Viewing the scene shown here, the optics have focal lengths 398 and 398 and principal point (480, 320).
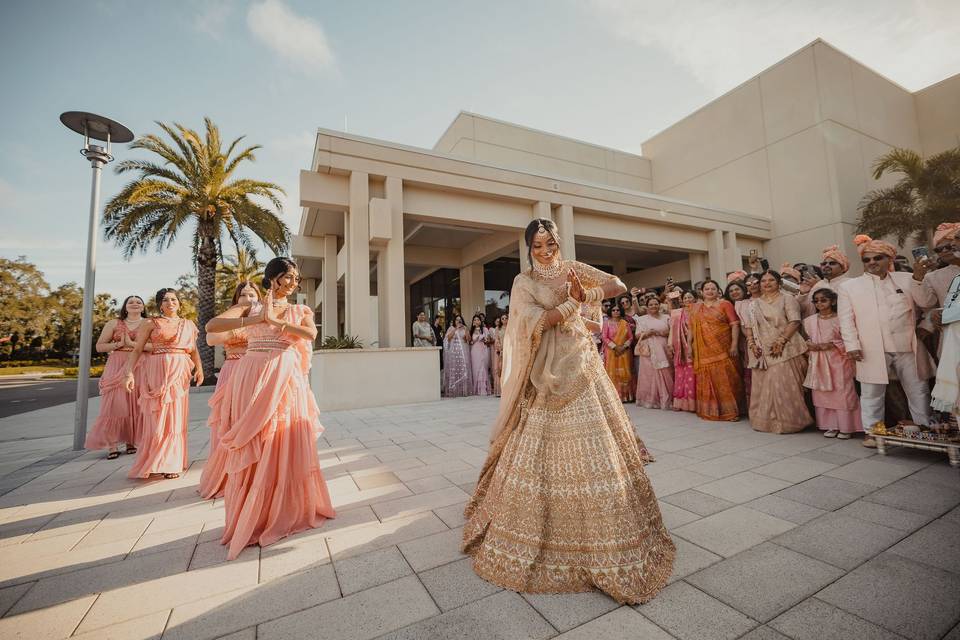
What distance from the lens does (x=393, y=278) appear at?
8.84m

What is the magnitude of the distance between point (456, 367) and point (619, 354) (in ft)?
14.2

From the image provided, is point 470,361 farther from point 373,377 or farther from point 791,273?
point 791,273

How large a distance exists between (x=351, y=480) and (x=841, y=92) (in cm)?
2023

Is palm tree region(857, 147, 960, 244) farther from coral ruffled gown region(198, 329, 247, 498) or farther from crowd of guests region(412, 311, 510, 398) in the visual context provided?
coral ruffled gown region(198, 329, 247, 498)

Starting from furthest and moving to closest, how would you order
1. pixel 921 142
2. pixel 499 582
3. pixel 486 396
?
1. pixel 921 142
2. pixel 486 396
3. pixel 499 582

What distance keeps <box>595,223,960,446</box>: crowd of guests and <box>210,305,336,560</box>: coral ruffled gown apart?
2.14 meters

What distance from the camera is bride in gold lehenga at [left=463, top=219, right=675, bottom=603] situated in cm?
189

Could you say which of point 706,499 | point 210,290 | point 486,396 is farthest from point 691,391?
point 210,290

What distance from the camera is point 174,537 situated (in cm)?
264

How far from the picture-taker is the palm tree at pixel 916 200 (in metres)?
12.4

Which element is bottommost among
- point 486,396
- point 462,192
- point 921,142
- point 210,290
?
point 486,396

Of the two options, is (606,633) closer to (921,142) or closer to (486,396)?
(486,396)

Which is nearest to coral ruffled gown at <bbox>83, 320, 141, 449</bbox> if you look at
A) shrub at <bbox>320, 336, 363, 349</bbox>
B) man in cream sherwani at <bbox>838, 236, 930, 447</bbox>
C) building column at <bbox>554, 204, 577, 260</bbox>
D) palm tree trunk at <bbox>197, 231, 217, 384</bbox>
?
shrub at <bbox>320, 336, 363, 349</bbox>

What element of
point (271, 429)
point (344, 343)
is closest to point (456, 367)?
point (344, 343)
